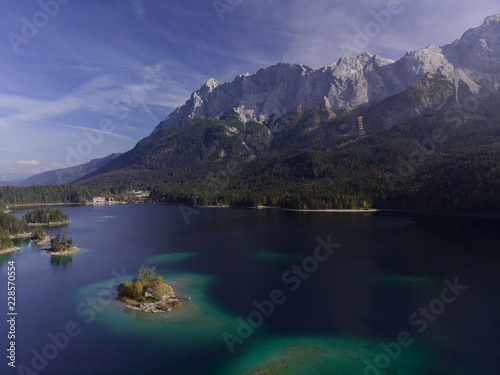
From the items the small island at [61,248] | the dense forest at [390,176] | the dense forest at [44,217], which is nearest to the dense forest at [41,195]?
the dense forest at [390,176]

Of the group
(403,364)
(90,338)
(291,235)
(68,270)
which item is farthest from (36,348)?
(291,235)

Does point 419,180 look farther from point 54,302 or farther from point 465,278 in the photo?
point 54,302

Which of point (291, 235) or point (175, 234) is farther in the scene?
point (175, 234)

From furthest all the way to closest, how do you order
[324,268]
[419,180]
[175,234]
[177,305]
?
1. [419,180]
2. [175,234]
3. [324,268]
4. [177,305]

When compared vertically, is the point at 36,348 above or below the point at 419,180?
below

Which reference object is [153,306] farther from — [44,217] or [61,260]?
[44,217]

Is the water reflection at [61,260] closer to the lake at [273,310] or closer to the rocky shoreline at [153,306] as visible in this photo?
the lake at [273,310]
